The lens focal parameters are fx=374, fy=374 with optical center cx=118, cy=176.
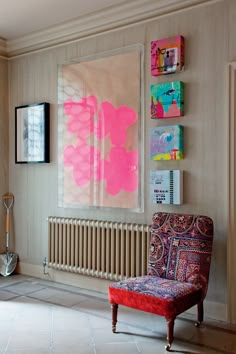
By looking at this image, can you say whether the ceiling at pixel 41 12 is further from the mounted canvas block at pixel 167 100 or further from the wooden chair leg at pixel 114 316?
the wooden chair leg at pixel 114 316

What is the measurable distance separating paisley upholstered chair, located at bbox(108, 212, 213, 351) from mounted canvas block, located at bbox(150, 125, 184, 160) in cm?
54

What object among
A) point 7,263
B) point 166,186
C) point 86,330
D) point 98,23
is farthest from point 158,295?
point 98,23

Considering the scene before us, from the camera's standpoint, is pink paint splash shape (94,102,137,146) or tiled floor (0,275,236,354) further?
pink paint splash shape (94,102,137,146)

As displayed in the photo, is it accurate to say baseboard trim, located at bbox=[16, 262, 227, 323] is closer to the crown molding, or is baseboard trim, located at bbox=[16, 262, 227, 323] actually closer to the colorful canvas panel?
the colorful canvas panel

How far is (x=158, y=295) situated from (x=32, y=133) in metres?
2.60

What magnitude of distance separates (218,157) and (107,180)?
117 cm

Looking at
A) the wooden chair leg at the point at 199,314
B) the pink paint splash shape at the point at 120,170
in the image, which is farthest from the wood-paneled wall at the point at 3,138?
the wooden chair leg at the point at 199,314

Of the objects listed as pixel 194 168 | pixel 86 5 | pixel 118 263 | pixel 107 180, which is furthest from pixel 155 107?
pixel 118 263

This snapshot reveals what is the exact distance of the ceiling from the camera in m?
3.51

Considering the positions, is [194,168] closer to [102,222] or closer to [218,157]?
[218,157]

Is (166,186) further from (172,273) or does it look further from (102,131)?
(102,131)

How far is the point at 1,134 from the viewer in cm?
464

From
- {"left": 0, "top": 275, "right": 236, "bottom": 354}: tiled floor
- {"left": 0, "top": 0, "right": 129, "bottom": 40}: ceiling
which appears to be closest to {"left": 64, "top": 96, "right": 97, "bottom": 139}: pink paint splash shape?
{"left": 0, "top": 0, "right": 129, "bottom": 40}: ceiling

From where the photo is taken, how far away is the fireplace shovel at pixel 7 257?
4.50 meters
